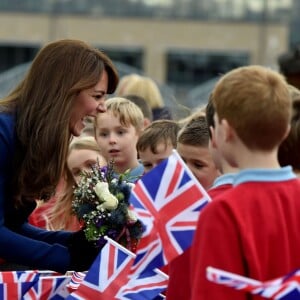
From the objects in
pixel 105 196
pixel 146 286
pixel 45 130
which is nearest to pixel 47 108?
pixel 45 130

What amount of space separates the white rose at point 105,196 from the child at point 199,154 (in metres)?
0.65

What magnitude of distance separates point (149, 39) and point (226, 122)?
202 ft

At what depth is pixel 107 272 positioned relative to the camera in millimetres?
4906

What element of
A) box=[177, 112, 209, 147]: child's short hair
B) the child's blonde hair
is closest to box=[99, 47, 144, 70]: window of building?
the child's blonde hair

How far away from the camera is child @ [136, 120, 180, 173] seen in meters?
6.68

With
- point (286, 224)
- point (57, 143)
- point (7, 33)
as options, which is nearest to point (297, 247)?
point (286, 224)

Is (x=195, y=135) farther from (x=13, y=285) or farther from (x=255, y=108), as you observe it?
(x=255, y=108)

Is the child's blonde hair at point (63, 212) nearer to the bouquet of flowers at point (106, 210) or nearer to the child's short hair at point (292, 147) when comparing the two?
the bouquet of flowers at point (106, 210)

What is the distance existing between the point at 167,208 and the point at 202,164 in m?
1.53

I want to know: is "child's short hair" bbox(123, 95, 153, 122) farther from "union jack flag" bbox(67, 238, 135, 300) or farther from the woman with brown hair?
"union jack flag" bbox(67, 238, 135, 300)

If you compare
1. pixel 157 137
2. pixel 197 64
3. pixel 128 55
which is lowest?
pixel 197 64

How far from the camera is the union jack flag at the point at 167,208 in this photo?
13.5 ft

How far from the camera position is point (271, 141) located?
3881 millimetres

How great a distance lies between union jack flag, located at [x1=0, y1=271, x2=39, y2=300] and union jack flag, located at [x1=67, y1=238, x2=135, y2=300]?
1.24 feet
